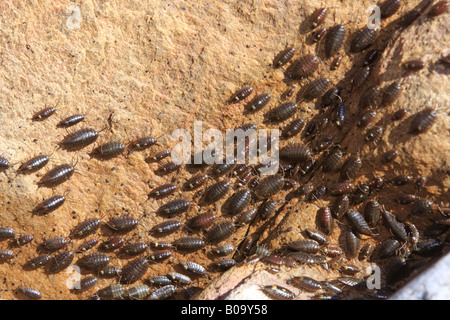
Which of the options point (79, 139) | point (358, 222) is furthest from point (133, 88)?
point (358, 222)

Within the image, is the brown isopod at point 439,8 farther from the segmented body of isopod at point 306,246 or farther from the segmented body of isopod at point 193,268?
the segmented body of isopod at point 193,268

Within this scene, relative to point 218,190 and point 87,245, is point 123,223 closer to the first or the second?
point 87,245

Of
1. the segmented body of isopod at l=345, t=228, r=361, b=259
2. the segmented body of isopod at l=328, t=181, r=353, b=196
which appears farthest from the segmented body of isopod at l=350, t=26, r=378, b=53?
the segmented body of isopod at l=345, t=228, r=361, b=259

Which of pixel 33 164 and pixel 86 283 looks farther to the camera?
pixel 86 283

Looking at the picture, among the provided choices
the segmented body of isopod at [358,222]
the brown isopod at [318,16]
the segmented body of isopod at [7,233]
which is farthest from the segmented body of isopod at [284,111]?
the segmented body of isopod at [7,233]

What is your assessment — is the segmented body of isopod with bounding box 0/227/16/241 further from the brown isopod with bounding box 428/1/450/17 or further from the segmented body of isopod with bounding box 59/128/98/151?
the brown isopod with bounding box 428/1/450/17

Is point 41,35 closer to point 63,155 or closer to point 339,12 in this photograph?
point 63,155
